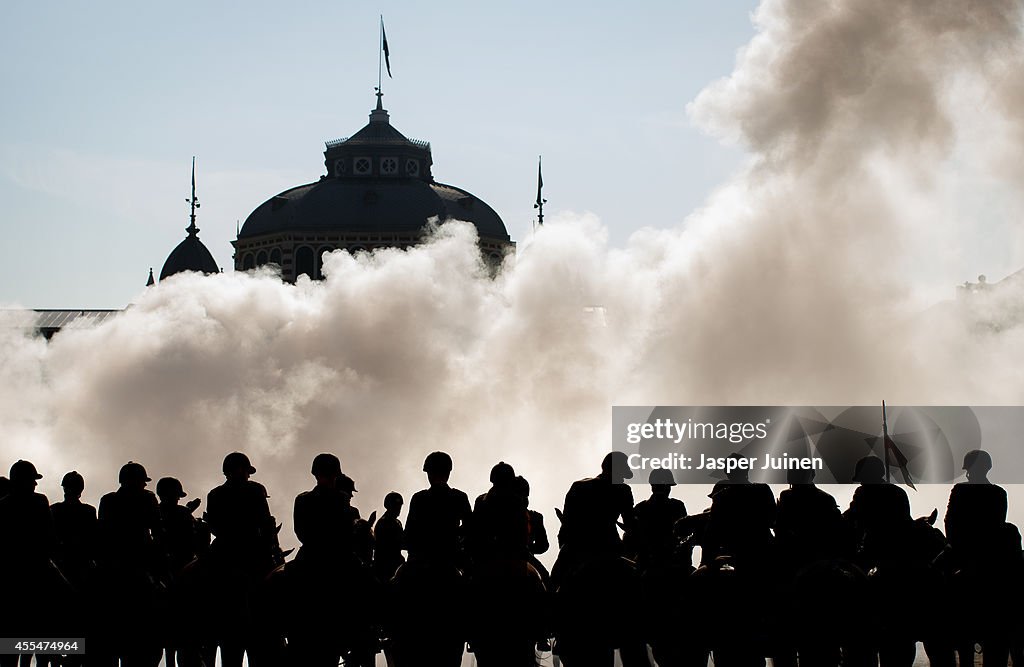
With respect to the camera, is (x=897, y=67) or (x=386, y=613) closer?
(x=386, y=613)

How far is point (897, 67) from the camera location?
33844mm

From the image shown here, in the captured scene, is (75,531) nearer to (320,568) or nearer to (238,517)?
(238,517)

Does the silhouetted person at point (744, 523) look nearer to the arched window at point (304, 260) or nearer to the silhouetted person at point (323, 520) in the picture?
the silhouetted person at point (323, 520)

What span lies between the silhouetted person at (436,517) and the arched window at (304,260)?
93.3 meters

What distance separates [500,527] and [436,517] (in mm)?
642

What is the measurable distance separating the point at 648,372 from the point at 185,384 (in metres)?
12.5

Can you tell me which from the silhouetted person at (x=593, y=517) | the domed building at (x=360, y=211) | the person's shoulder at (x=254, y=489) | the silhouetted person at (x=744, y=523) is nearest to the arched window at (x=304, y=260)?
the domed building at (x=360, y=211)

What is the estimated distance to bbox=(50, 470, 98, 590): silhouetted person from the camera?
1638 cm

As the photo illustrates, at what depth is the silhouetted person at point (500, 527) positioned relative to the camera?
43.5ft

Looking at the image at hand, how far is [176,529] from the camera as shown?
17.4 m

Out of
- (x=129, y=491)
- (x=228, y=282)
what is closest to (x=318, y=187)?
(x=228, y=282)

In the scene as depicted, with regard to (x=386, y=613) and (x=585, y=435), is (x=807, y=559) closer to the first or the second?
(x=386, y=613)

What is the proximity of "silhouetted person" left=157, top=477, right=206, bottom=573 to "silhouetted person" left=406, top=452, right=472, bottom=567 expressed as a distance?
4.78 meters

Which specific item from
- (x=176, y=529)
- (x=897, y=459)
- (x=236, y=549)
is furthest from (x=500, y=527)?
(x=897, y=459)
